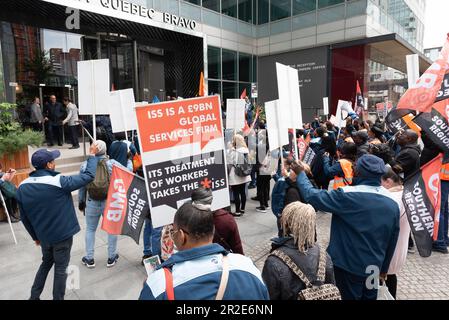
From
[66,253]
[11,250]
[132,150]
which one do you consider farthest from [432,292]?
[11,250]

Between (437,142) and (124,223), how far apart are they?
3.78 m

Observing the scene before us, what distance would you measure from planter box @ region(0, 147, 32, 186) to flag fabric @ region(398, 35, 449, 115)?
790 centimetres

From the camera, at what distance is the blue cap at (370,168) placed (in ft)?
8.90

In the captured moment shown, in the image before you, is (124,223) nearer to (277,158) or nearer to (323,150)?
(277,158)

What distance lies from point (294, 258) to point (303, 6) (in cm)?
Result: 2368

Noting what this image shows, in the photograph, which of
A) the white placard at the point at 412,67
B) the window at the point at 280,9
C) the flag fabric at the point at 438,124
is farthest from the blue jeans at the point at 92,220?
the window at the point at 280,9

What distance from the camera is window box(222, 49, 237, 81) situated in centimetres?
2166

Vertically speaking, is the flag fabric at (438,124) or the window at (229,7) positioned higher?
the window at (229,7)

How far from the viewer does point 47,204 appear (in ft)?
11.0

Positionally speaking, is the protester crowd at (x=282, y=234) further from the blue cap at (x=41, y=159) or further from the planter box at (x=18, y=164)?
the planter box at (x=18, y=164)

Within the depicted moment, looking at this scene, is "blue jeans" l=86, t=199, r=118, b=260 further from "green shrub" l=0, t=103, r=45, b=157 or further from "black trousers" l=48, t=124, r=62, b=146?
"black trousers" l=48, t=124, r=62, b=146

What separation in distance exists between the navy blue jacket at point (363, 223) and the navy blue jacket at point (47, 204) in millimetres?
2768

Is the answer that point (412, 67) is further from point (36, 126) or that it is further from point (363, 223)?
point (36, 126)
